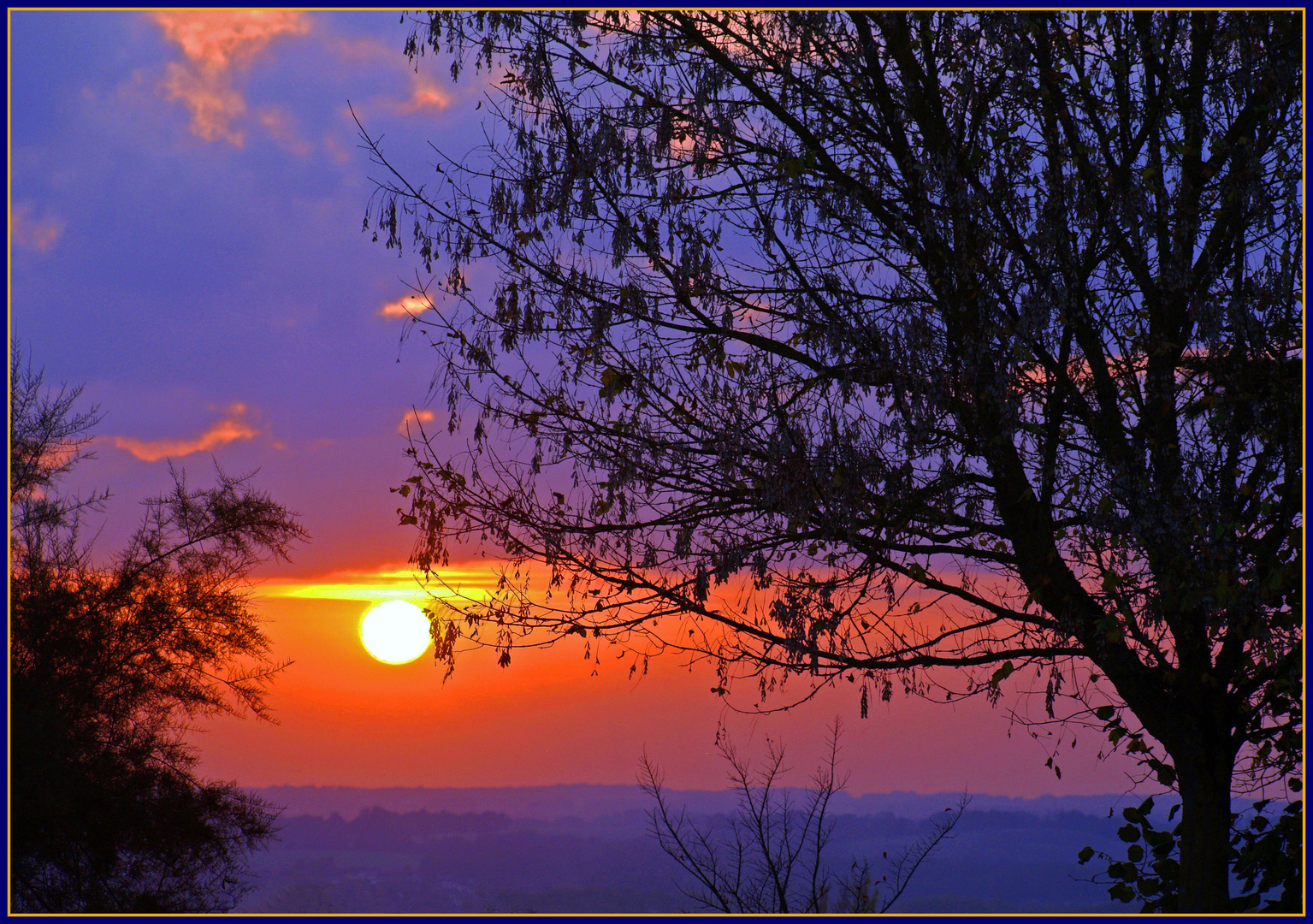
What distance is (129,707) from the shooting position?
15.2m

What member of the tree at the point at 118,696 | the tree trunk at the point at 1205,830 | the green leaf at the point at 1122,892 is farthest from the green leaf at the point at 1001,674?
the tree at the point at 118,696

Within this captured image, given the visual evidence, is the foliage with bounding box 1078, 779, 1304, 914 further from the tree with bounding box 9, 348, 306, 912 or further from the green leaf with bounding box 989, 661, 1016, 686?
the tree with bounding box 9, 348, 306, 912

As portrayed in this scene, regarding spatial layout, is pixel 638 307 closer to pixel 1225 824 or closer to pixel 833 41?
pixel 833 41

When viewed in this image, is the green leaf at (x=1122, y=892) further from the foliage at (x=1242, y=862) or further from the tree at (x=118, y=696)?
the tree at (x=118, y=696)

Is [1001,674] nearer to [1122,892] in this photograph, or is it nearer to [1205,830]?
[1205,830]

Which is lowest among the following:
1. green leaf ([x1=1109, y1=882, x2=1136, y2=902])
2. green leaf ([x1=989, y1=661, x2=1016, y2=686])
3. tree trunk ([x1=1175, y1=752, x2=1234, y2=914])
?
green leaf ([x1=1109, y1=882, x2=1136, y2=902])

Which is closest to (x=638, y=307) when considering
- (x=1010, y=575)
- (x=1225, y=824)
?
(x=1010, y=575)

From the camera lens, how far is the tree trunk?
6.51 meters

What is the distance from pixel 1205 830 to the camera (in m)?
6.55

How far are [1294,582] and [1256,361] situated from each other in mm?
1329

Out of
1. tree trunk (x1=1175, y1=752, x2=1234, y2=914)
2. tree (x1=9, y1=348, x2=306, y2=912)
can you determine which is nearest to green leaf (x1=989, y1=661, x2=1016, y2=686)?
tree trunk (x1=1175, y1=752, x2=1234, y2=914)

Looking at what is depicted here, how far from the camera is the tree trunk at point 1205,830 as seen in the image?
21.4 ft

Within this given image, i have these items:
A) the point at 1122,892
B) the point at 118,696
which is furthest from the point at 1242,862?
the point at 118,696

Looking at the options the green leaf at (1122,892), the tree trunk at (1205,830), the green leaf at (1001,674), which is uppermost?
the green leaf at (1001,674)
